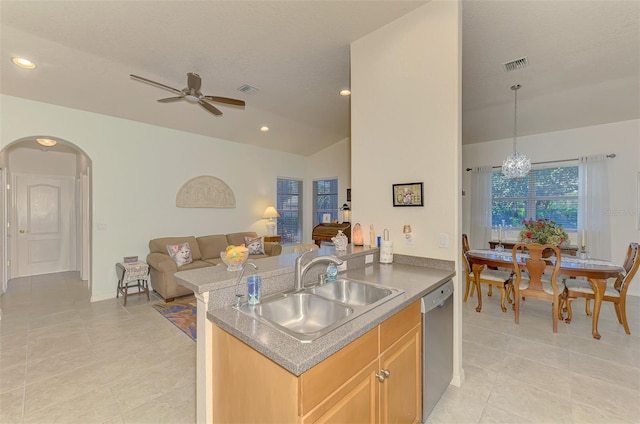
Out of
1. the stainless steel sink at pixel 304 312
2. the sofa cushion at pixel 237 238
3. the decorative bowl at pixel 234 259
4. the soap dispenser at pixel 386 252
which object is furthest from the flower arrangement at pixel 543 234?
the sofa cushion at pixel 237 238

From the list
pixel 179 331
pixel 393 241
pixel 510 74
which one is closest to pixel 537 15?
pixel 510 74

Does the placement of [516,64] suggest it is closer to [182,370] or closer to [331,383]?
[331,383]

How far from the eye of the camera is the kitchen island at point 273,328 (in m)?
1.06

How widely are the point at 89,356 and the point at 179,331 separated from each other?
808mm

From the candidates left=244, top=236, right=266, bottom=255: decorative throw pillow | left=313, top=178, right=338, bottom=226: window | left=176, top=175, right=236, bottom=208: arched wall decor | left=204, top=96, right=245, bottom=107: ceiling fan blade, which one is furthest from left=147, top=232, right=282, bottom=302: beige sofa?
left=204, top=96, right=245, bottom=107: ceiling fan blade

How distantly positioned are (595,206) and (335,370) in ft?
18.8

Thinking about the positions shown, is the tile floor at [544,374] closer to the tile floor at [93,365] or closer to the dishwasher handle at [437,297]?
the dishwasher handle at [437,297]

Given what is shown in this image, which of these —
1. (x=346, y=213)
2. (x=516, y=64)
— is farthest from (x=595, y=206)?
(x=346, y=213)

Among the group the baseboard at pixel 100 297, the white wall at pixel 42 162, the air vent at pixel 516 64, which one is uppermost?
the air vent at pixel 516 64

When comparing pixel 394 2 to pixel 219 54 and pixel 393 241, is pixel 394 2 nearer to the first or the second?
pixel 219 54

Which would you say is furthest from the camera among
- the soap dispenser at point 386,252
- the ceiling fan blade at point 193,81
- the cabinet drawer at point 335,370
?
the ceiling fan blade at point 193,81

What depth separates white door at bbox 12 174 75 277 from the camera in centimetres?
554

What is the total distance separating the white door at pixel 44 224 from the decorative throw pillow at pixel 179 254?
3.46 m

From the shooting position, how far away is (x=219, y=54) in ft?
9.91
